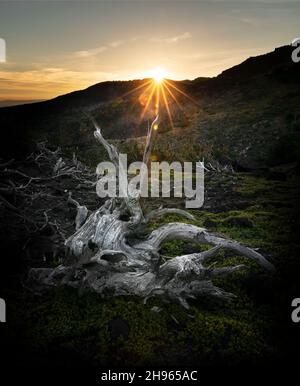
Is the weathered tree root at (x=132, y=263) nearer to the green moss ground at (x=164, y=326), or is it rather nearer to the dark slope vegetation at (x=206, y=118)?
the green moss ground at (x=164, y=326)

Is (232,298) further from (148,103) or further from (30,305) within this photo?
(148,103)

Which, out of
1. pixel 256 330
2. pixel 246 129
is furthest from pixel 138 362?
pixel 246 129

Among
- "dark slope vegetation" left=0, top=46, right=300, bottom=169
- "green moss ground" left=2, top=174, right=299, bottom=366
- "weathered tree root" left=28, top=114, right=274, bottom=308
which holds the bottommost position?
"green moss ground" left=2, top=174, right=299, bottom=366

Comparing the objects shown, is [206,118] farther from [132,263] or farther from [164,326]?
[164,326]

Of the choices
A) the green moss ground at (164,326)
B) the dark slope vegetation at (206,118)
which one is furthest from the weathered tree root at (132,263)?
A: the dark slope vegetation at (206,118)

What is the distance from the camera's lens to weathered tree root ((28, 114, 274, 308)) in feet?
24.5

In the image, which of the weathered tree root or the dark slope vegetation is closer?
the weathered tree root

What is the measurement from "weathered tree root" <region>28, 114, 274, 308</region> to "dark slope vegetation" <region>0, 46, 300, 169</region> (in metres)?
8.27

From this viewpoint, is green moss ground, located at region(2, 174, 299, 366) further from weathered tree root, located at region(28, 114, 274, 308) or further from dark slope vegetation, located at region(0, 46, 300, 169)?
dark slope vegetation, located at region(0, 46, 300, 169)

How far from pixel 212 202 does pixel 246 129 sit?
28003mm

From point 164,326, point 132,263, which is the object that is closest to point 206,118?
point 132,263

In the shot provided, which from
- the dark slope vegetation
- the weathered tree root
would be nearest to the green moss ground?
the weathered tree root

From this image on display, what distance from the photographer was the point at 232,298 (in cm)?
756

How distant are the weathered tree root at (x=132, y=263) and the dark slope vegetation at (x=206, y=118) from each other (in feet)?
27.1
